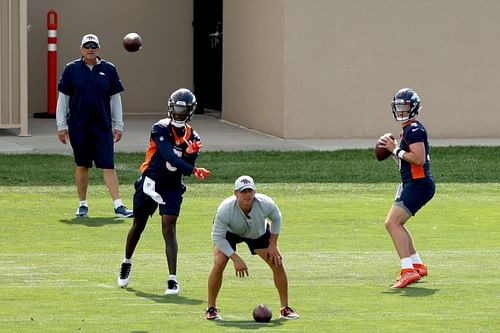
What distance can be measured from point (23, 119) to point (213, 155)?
3.72 metres

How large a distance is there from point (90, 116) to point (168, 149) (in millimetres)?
4737

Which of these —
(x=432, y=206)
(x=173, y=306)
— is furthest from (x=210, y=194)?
(x=173, y=306)

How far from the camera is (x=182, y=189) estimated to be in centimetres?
1318

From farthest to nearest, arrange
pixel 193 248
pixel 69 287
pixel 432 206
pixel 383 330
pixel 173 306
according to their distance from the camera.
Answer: pixel 432 206
pixel 193 248
pixel 69 287
pixel 173 306
pixel 383 330

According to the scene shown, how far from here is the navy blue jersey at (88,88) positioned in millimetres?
17375

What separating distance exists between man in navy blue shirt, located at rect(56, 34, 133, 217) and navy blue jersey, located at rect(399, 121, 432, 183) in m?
4.93

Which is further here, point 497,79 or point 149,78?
point 149,78

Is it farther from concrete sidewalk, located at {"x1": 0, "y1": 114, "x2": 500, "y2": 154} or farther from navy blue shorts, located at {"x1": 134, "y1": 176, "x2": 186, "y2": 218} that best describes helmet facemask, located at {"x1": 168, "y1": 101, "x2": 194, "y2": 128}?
concrete sidewalk, located at {"x1": 0, "y1": 114, "x2": 500, "y2": 154}

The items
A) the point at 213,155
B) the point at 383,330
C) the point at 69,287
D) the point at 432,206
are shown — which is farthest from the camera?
the point at 213,155

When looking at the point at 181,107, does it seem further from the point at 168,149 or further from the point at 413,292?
the point at 413,292

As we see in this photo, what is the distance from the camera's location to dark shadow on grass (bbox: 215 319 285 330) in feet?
36.7

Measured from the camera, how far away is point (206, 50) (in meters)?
29.9

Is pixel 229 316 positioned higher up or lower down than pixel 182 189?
lower down

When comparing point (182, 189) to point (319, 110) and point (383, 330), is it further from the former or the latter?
point (319, 110)
